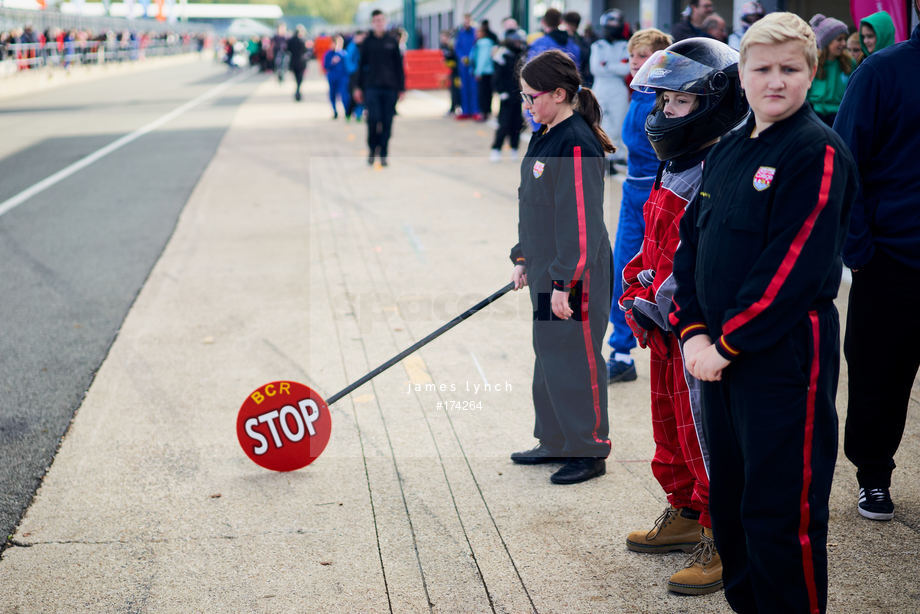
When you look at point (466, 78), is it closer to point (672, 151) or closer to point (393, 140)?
point (393, 140)

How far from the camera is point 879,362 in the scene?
324 cm

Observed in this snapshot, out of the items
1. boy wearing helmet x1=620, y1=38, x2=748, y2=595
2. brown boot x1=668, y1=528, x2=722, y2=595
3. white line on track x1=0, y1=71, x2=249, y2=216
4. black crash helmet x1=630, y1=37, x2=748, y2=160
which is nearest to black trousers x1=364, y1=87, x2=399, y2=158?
white line on track x1=0, y1=71, x2=249, y2=216

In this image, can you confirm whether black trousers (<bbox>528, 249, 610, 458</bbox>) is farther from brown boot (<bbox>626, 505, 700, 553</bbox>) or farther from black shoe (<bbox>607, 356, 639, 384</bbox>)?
black shoe (<bbox>607, 356, 639, 384</bbox>)

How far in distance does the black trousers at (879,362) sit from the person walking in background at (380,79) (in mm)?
9958

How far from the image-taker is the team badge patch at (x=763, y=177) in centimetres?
218

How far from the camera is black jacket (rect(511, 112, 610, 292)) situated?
3.41 metres

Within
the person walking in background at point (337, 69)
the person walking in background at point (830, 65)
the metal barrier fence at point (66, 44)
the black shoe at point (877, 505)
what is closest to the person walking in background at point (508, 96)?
the person walking in background at point (337, 69)

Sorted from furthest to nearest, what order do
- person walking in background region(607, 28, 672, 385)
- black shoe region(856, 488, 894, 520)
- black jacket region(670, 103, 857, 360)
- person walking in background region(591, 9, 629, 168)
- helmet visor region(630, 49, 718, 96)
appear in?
person walking in background region(591, 9, 629, 168) < person walking in background region(607, 28, 672, 385) < black shoe region(856, 488, 894, 520) < helmet visor region(630, 49, 718, 96) < black jacket region(670, 103, 857, 360)

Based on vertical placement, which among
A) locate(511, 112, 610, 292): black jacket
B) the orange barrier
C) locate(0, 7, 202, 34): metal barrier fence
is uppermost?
locate(0, 7, 202, 34): metal barrier fence

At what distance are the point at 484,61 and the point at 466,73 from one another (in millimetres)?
2734

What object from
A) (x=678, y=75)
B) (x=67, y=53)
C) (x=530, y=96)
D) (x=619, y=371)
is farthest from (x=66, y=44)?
(x=678, y=75)

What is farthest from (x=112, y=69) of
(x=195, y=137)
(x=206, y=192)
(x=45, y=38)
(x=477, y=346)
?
(x=477, y=346)

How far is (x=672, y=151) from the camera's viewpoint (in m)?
2.83

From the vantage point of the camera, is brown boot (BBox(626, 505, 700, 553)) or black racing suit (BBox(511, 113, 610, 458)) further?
black racing suit (BBox(511, 113, 610, 458))
